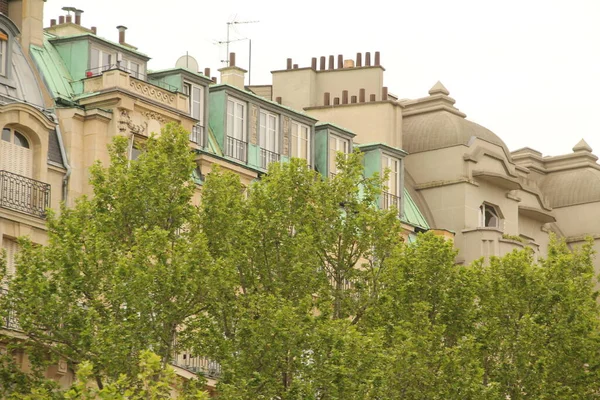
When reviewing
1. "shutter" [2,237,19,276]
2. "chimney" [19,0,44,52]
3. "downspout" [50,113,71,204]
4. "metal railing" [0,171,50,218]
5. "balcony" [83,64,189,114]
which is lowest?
"shutter" [2,237,19,276]

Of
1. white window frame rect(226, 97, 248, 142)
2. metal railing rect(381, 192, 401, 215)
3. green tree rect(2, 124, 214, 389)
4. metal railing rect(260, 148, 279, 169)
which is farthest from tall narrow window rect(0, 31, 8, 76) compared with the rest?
metal railing rect(381, 192, 401, 215)

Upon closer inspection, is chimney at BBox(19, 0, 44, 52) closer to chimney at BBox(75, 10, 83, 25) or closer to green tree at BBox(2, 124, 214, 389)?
chimney at BBox(75, 10, 83, 25)

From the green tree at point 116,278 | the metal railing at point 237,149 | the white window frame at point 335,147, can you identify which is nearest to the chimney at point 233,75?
the white window frame at point 335,147

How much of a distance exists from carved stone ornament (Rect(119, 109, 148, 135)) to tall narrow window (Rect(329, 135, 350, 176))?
9489 mm

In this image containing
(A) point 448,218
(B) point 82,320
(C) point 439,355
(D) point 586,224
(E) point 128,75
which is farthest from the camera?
(D) point 586,224

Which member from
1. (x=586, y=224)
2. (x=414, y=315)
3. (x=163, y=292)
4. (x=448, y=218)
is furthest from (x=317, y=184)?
(x=586, y=224)

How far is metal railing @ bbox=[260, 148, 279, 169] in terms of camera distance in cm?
5559

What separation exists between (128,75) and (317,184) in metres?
5.74

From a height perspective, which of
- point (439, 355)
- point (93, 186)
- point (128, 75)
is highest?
point (128, 75)

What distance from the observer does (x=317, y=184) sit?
47562mm

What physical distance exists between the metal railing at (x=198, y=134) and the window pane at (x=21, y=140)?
6249 mm

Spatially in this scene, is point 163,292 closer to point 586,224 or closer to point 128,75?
point 128,75

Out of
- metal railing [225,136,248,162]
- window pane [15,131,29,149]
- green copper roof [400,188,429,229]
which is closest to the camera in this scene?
window pane [15,131,29,149]

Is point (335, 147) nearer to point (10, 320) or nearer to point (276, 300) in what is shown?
point (276, 300)
